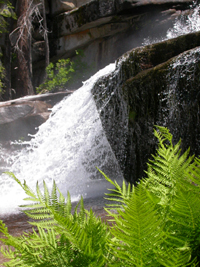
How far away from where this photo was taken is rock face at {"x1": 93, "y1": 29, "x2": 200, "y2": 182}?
13.9ft

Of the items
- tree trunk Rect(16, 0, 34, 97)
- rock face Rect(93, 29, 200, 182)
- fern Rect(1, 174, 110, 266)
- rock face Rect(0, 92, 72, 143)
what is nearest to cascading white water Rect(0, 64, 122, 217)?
rock face Rect(93, 29, 200, 182)

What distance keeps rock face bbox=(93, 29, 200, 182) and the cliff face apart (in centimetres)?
788

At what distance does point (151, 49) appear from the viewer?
5.39 meters

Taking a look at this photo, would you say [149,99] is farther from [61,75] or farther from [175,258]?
[61,75]

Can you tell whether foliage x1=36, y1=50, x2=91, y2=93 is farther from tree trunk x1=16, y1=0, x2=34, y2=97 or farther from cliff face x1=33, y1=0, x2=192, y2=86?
tree trunk x1=16, y1=0, x2=34, y2=97

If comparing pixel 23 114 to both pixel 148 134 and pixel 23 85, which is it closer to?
pixel 23 85

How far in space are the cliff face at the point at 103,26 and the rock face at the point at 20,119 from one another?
4675mm

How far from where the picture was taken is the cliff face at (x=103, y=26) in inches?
495

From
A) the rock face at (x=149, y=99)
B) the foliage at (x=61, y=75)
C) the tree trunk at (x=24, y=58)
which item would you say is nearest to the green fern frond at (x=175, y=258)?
the rock face at (x=149, y=99)

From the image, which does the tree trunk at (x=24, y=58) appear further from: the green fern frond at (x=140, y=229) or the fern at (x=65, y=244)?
the green fern frond at (x=140, y=229)

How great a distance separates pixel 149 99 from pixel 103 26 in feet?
36.7

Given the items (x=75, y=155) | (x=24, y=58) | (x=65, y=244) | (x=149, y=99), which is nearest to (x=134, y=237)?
(x=65, y=244)

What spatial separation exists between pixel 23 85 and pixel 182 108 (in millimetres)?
12391

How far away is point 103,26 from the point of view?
48.6 feet
